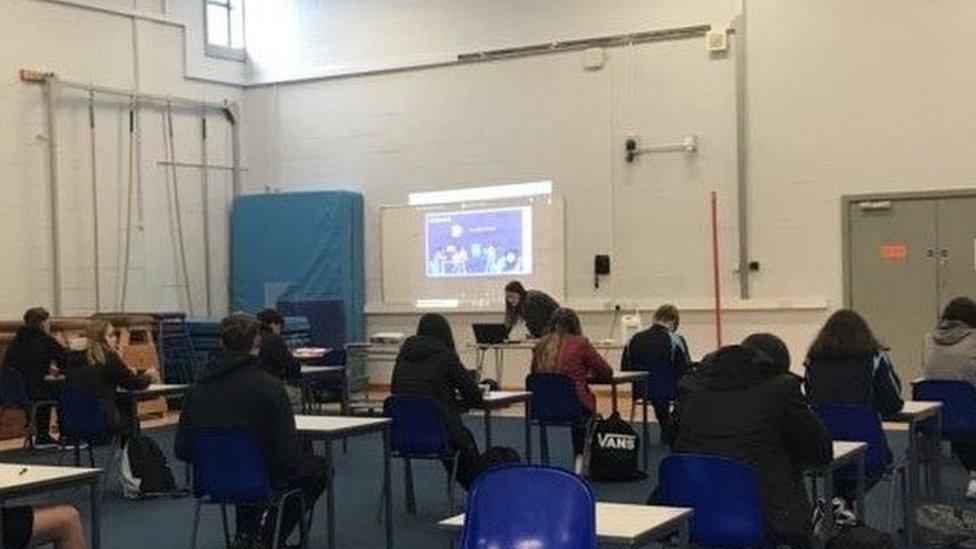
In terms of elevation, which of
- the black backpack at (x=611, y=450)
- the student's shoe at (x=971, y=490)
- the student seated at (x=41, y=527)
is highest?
the student seated at (x=41, y=527)

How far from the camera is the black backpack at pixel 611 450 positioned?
7.66 m

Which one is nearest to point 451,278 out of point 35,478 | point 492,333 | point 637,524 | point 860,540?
point 492,333

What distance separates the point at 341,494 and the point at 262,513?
88.8 inches

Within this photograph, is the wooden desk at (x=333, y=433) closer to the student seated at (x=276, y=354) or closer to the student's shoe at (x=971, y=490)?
the student seated at (x=276, y=354)

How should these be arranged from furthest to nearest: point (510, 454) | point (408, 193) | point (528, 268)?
point (408, 193) < point (528, 268) < point (510, 454)

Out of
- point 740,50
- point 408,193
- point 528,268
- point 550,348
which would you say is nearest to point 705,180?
point 740,50

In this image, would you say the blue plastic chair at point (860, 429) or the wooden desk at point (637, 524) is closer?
the wooden desk at point (637, 524)

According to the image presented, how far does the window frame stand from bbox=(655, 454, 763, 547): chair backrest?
12.1m

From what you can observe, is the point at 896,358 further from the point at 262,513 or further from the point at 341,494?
the point at 262,513

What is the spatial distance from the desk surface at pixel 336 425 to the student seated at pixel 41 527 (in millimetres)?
1339

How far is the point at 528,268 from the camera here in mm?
13367

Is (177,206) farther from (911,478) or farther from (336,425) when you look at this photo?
(911,478)

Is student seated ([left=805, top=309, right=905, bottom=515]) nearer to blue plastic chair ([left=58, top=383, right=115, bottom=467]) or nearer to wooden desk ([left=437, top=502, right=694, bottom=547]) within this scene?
wooden desk ([left=437, top=502, right=694, bottom=547])

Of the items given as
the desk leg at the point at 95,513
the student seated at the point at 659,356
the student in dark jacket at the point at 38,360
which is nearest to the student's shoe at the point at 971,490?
the student seated at the point at 659,356
